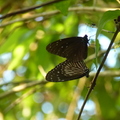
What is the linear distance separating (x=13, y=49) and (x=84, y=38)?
78 centimetres

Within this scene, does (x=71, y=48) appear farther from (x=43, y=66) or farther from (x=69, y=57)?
(x=43, y=66)

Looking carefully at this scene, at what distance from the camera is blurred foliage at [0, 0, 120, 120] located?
1.34 metres

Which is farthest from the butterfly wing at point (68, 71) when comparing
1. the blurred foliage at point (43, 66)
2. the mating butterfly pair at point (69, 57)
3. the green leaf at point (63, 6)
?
the blurred foliage at point (43, 66)

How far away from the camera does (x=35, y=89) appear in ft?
4.83

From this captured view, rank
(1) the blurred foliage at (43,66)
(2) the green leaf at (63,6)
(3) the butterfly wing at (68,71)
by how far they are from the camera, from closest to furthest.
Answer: (3) the butterfly wing at (68,71) < (2) the green leaf at (63,6) < (1) the blurred foliage at (43,66)

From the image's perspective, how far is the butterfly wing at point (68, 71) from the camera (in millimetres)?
651

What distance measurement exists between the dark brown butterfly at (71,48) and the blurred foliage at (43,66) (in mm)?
443

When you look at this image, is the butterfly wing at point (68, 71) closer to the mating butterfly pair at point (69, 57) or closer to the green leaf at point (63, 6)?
the mating butterfly pair at point (69, 57)

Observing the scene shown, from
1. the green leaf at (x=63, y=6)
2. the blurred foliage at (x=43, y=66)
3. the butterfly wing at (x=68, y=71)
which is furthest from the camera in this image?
the blurred foliage at (x=43, y=66)

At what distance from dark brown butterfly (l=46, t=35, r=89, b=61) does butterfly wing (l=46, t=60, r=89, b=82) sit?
14 millimetres

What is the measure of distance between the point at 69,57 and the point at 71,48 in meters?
0.02

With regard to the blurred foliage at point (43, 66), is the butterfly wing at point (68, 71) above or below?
above

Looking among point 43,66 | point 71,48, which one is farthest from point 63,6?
point 43,66

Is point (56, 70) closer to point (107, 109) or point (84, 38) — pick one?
point (84, 38)
